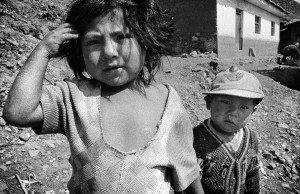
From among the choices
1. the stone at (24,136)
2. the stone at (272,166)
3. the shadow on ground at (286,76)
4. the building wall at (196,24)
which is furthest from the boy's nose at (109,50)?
the building wall at (196,24)

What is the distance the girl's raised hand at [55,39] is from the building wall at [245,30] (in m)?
8.99

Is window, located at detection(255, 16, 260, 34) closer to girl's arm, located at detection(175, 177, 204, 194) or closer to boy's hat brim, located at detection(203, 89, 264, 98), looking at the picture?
boy's hat brim, located at detection(203, 89, 264, 98)

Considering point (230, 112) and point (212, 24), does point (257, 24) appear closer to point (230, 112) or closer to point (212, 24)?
point (212, 24)

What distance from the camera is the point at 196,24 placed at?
9.75 m

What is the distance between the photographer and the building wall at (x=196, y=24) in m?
9.52

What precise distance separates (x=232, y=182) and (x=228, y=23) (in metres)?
9.73

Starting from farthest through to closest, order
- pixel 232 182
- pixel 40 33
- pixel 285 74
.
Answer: pixel 285 74 < pixel 40 33 < pixel 232 182

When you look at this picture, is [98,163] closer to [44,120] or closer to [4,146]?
[44,120]

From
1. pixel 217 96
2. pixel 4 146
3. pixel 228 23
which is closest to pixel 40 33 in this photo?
pixel 4 146

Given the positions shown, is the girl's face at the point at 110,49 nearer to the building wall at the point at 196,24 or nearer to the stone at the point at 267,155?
the stone at the point at 267,155

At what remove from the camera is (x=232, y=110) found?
161 centimetres

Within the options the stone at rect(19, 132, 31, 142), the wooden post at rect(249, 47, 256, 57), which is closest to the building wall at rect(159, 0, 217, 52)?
the wooden post at rect(249, 47, 256, 57)

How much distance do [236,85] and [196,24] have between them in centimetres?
858

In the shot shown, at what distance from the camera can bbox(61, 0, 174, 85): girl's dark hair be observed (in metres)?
1.15
